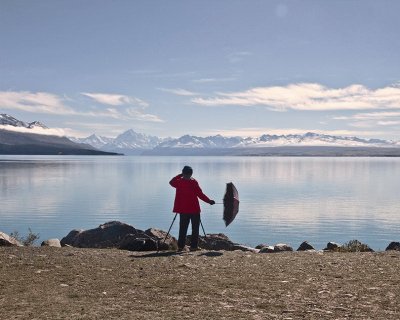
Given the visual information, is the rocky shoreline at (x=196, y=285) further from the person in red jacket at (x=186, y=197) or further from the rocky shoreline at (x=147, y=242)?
the rocky shoreline at (x=147, y=242)

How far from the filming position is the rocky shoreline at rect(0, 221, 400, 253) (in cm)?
1858

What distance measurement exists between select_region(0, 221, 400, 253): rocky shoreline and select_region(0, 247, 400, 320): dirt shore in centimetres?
232

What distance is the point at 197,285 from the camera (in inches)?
449

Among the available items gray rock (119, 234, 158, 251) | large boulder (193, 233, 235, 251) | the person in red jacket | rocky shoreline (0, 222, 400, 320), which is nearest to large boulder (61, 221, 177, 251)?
large boulder (193, 233, 235, 251)

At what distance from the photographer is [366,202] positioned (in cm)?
6756

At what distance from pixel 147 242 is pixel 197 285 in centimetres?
731

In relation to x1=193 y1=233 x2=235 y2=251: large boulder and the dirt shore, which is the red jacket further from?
x1=193 y1=233 x2=235 y2=251: large boulder

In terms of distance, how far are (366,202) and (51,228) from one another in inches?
1671

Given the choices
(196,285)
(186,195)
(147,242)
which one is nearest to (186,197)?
(186,195)

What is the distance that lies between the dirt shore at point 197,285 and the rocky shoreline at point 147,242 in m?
2.32

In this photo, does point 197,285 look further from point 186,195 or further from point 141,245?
point 141,245

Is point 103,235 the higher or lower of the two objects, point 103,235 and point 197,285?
the lower

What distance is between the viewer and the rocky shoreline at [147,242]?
18578 mm

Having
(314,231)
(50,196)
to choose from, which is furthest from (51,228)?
(50,196)
